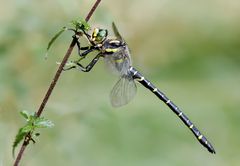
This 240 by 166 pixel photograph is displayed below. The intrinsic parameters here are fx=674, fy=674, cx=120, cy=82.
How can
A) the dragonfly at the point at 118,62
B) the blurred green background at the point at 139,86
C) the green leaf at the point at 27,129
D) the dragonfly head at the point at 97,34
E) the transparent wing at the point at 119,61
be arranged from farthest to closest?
the blurred green background at the point at 139,86
the transparent wing at the point at 119,61
the dragonfly at the point at 118,62
the dragonfly head at the point at 97,34
the green leaf at the point at 27,129

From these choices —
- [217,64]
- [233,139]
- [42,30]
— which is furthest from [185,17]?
[42,30]

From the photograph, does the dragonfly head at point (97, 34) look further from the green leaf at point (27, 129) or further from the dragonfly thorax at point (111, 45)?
the green leaf at point (27, 129)

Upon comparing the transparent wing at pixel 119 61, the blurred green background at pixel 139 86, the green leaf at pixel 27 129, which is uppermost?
the blurred green background at pixel 139 86

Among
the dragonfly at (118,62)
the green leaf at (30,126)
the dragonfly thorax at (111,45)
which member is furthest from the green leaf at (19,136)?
the dragonfly thorax at (111,45)

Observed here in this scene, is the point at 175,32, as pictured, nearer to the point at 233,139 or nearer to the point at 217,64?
the point at 217,64

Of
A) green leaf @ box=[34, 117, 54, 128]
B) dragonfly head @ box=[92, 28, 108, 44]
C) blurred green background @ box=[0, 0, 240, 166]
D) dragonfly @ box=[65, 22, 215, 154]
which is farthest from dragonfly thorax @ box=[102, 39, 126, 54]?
green leaf @ box=[34, 117, 54, 128]

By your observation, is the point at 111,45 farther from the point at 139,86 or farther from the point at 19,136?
the point at 139,86

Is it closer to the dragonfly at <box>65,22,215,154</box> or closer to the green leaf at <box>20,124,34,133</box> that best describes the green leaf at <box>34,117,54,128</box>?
the green leaf at <box>20,124,34,133</box>
